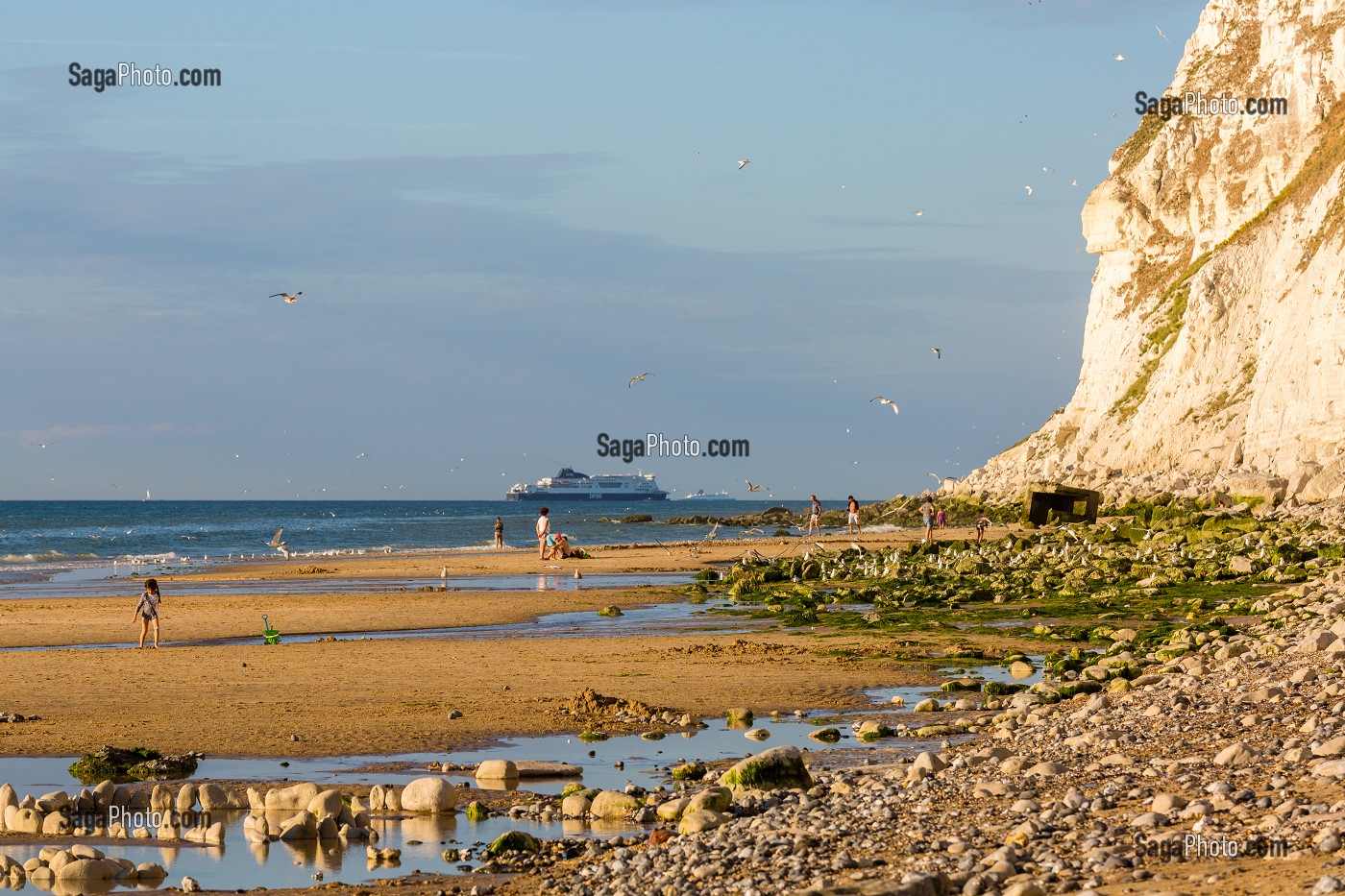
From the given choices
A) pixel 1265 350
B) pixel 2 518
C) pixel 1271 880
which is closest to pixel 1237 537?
pixel 1265 350

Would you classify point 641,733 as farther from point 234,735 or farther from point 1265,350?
point 1265,350

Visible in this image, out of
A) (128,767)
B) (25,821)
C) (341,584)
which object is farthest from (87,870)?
(341,584)

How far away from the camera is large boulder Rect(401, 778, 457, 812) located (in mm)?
12234

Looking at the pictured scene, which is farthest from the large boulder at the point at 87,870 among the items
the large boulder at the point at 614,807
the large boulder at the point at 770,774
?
the large boulder at the point at 770,774

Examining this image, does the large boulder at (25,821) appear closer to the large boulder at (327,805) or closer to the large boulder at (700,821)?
the large boulder at (327,805)

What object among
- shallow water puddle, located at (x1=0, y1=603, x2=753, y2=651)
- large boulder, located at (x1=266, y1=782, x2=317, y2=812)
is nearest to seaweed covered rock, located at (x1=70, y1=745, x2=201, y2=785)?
large boulder, located at (x1=266, y1=782, x2=317, y2=812)

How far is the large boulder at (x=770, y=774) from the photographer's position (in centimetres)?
1223

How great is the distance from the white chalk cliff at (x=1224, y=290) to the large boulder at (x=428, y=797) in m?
39.1

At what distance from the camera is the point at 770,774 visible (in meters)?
12.2

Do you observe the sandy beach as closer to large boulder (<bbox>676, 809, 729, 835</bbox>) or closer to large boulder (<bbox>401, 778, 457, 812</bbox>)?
large boulder (<bbox>401, 778, 457, 812</bbox>)

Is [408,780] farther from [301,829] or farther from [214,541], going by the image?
[214,541]

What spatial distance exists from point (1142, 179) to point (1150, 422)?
19.0m

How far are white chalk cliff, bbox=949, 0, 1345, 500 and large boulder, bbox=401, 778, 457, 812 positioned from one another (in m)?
39.1

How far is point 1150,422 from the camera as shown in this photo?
213 ft
